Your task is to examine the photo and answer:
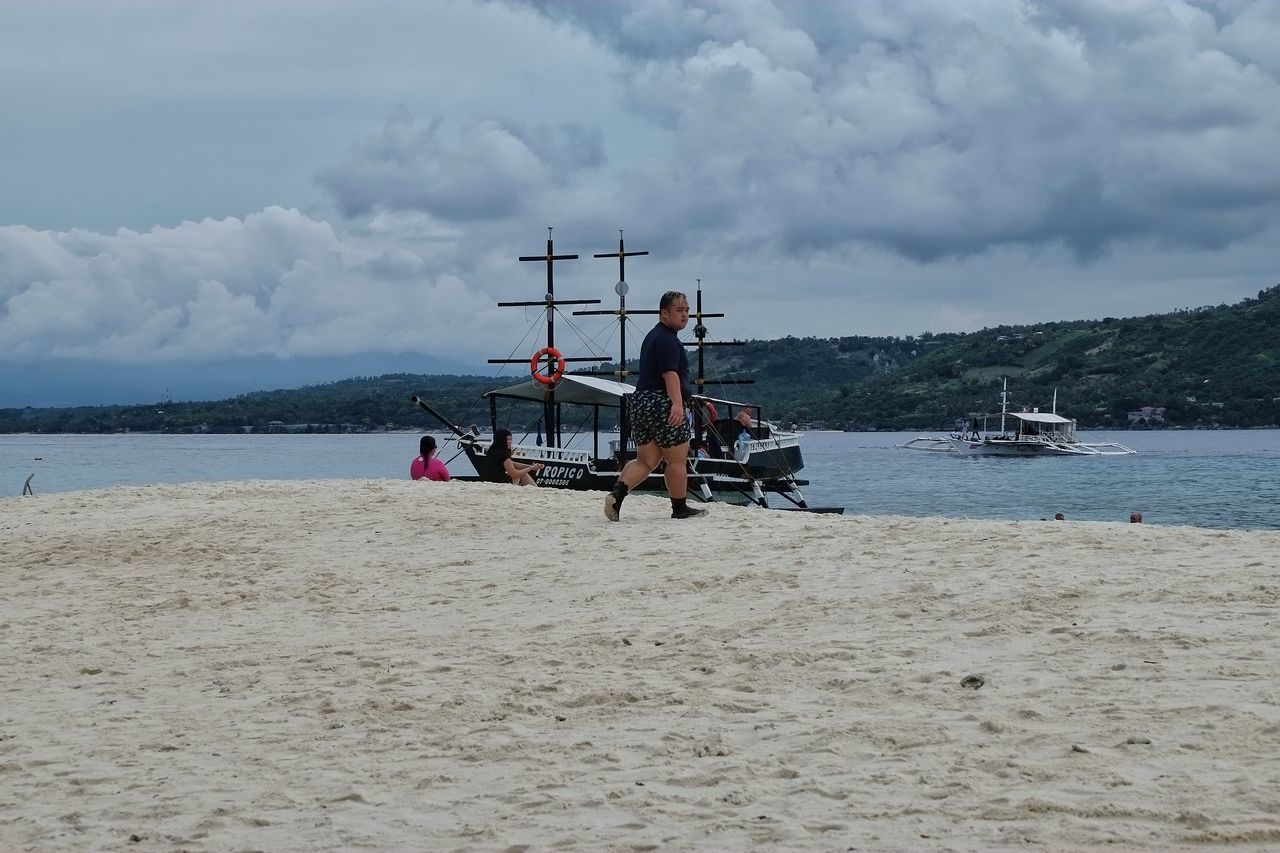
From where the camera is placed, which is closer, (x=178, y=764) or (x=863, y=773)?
(x=863, y=773)

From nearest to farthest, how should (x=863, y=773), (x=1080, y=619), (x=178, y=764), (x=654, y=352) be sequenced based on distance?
(x=863, y=773), (x=178, y=764), (x=1080, y=619), (x=654, y=352)

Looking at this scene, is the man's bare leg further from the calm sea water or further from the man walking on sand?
the calm sea water

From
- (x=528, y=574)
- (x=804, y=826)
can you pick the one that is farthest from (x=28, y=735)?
(x=528, y=574)

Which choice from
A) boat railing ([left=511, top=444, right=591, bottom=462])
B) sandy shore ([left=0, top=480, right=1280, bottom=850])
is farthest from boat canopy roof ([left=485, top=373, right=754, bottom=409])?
sandy shore ([left=0, top=480, right=1280, bottom=850])

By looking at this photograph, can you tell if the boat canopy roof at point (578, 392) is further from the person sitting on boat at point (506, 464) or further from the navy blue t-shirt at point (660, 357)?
the navy blue t-shirt at point (660, 357)

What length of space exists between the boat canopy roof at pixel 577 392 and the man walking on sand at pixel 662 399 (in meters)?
24.3

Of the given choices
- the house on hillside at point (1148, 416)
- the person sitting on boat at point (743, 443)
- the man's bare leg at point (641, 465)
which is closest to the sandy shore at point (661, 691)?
the man's bare leg at point (641, 465)

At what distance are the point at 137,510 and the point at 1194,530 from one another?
422 inches

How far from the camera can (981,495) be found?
202 feet

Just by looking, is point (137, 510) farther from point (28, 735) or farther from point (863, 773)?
point (863, 773)

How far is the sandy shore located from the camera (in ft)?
15.1

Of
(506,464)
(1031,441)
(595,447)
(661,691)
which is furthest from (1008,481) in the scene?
(661,691)

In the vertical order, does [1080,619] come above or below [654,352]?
below

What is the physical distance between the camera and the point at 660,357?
37.9ft
